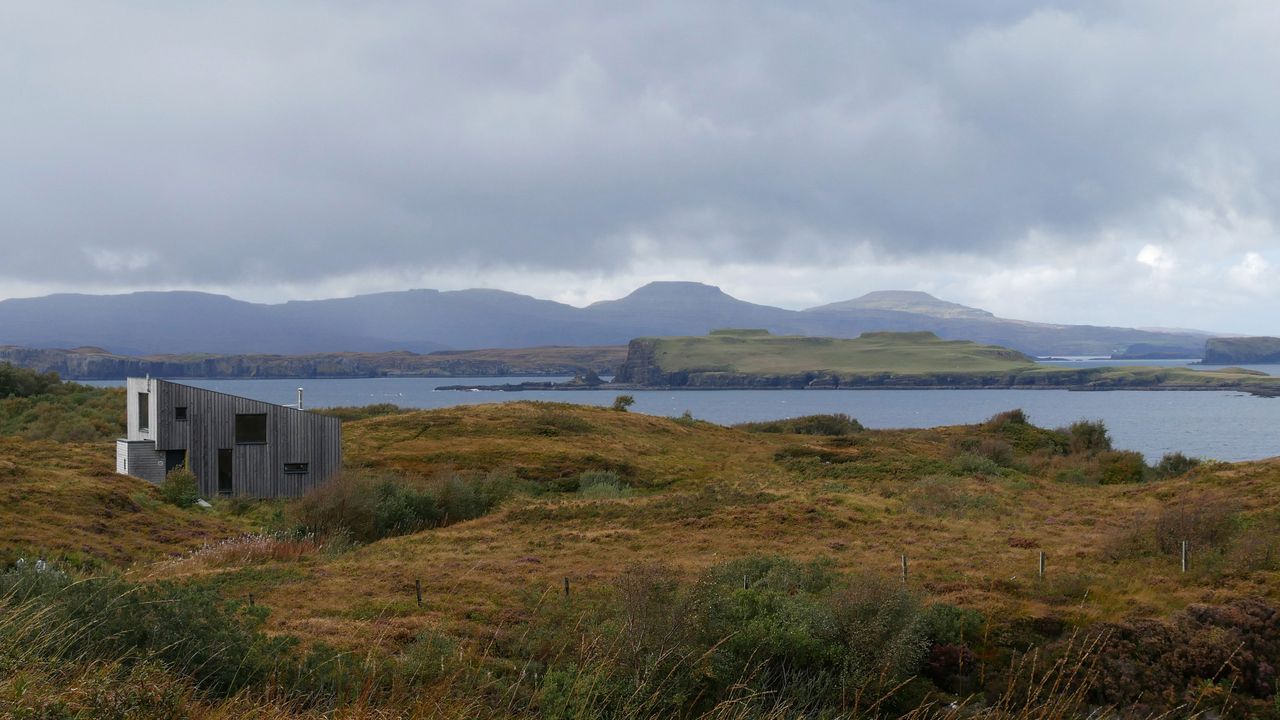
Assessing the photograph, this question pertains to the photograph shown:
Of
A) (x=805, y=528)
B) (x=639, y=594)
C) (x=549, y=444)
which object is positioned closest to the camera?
(x=639, y=594)

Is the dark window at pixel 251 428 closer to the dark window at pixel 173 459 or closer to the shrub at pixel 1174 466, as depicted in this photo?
the dark window at pixel 173 459

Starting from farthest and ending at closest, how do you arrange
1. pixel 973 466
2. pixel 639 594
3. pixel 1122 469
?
pixel 1122 469 < pixel 973 466 < pixel 639 594

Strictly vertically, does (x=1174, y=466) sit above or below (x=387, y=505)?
below

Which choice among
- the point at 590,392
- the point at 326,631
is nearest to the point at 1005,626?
the point at 326,631

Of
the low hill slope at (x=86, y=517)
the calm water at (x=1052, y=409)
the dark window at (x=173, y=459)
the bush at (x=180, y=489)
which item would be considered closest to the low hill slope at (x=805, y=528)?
the low hill slope at (x=86, y=517)

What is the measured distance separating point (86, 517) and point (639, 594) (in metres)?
18.4

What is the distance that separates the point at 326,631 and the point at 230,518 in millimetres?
17500

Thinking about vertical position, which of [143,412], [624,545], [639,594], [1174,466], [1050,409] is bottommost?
[1050,409]

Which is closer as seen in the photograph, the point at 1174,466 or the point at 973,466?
the point at 973,466

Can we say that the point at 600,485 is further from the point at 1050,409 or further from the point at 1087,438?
the point at 1050,409

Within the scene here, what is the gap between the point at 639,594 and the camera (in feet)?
30.4

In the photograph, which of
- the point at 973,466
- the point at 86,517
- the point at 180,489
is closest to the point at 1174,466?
the point at 973,466

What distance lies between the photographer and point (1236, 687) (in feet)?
37.0

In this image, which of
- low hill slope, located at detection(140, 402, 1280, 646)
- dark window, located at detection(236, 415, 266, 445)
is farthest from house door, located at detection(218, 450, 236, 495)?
low hill slope, located at detection(140, 402, 1280, 646)
